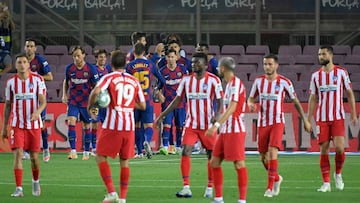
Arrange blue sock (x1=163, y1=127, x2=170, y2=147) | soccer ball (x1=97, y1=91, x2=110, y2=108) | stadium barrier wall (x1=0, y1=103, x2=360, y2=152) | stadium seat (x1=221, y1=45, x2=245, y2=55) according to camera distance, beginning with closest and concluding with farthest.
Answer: soccer ball (x1=97, y1=91, x2=110, y2=108), blue sock (x1=163, y1=127, x2=170, y2=147), stadium barrier wall (x1=0, y1=103, x2=360, y2=152), stadium seat (x1=221, y1=45, x2=245, y2=55)

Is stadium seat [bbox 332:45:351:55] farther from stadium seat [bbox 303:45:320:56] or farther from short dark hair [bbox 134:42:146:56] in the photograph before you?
short dark hair [bbox 134:42:146:56]

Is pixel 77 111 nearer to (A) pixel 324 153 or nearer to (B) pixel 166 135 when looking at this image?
(B) pixel 166 135

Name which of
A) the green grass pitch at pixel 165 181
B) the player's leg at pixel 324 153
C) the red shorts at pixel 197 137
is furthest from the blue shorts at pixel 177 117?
the red shorts at pixel 197 137

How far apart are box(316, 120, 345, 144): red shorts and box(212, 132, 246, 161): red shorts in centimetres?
316

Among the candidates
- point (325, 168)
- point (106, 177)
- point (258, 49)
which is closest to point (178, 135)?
point (258, 49)

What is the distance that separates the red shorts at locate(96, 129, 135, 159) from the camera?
16641mm

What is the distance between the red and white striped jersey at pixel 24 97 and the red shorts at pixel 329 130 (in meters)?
4.41

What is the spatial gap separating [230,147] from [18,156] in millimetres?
3450

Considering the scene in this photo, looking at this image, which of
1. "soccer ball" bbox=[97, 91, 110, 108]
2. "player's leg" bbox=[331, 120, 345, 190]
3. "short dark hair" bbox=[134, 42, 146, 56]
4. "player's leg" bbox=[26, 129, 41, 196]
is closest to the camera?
"soccer ball" bbox=[97, 91, 110, 108]

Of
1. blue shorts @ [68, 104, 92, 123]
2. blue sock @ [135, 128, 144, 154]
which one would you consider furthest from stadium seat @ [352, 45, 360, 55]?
blue shorts @ [68, 104, 92, 123]

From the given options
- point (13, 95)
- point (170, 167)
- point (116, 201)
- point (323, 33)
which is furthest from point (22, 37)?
point (116, 201)

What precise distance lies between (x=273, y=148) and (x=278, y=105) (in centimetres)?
66

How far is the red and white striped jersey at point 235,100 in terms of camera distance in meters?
16.4

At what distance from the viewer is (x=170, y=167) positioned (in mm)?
24094
